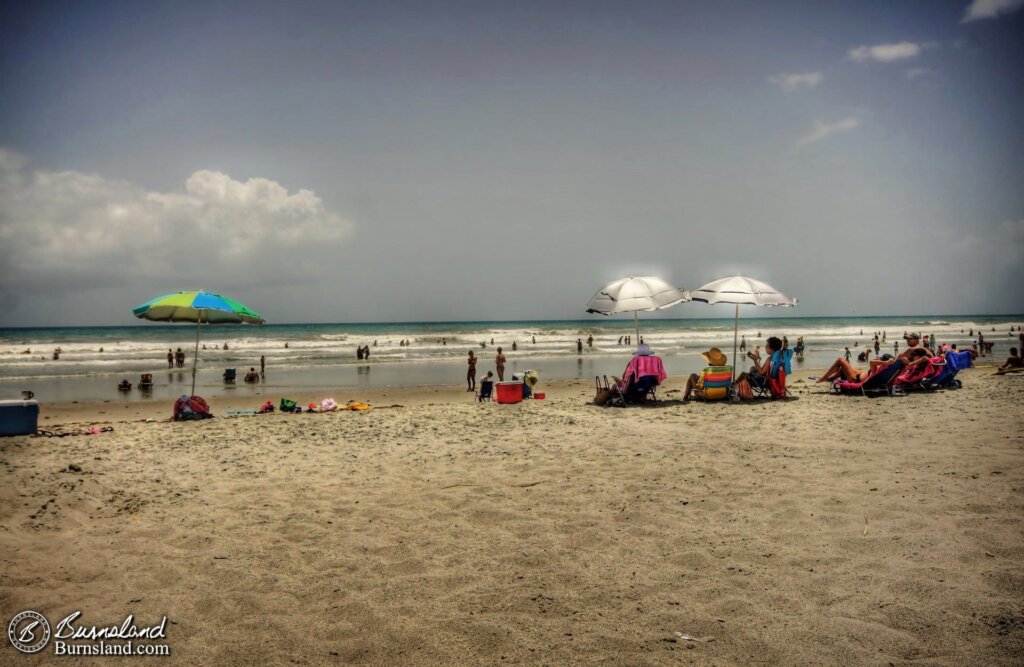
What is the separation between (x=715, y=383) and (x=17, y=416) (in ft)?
40.7

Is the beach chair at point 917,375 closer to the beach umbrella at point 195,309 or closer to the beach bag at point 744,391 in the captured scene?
the beach bag at point 744,391

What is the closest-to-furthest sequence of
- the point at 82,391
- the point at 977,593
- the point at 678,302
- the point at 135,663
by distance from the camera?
1. the point at 135,663
2. the point at 977,593
3. the point at 678,302
4. the point at 82,391

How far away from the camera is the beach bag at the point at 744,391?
12773 mm

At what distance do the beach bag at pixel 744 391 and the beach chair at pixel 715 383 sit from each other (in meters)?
0.22

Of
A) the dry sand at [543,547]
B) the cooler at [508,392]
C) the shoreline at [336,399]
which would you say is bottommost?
the shoreline at [336,399]

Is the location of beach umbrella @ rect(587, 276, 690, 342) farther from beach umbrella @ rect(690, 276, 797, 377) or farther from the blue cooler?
the blue cooler

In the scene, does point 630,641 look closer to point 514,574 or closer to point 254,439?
point 514,574

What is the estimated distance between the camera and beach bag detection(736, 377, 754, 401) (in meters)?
12.8

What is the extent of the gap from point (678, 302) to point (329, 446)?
Answer: 27.7ft

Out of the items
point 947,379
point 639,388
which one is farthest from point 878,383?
point 639,388

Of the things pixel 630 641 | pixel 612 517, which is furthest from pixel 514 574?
pixel 612 517

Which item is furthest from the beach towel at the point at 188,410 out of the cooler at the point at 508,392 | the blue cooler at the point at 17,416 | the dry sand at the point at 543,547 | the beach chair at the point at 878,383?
the beach chair at the point at 878,383

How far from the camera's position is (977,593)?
374 centimetres

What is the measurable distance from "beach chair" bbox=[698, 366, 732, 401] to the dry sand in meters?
3.81
